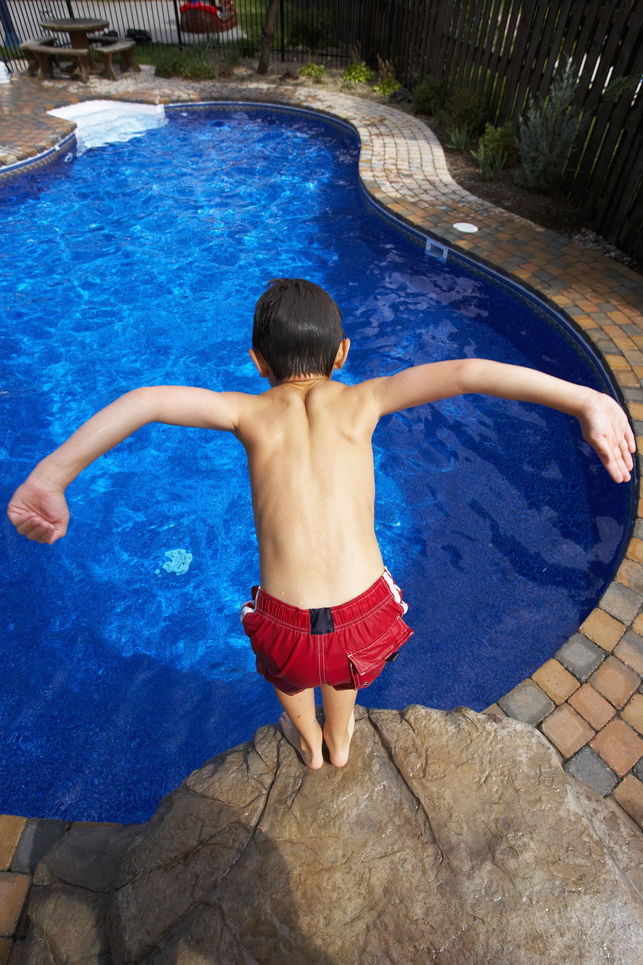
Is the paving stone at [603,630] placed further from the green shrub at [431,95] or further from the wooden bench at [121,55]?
the wooden bench at [121,55]

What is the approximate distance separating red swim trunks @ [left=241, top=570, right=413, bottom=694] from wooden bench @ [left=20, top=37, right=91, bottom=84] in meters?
15.6

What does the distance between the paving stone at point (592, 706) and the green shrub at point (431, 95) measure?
1194 cm

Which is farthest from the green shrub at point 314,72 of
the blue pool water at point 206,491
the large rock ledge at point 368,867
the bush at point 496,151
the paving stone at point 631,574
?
the large rock ledge at point 368,867

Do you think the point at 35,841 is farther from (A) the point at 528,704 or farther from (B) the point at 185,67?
(B) the point at 185,67

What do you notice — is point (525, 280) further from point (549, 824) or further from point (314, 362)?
point (549, 824)

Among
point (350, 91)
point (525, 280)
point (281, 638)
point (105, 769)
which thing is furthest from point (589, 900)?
point (350, 91)

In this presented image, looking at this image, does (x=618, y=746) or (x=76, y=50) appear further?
(x=76, y=50)

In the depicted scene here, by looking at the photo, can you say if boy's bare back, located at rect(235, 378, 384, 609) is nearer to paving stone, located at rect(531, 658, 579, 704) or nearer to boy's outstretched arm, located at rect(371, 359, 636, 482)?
boy's outstretched arm, located at rect(371, 359, 636, 482)

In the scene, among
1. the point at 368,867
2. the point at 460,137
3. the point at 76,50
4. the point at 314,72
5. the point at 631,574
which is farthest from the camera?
the point at 314,72

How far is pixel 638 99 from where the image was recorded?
712 centimetres

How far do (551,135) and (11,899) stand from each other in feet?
32.7

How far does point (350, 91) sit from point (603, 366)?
11440 mm

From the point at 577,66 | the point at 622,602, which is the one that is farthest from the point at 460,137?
the point at 622,602

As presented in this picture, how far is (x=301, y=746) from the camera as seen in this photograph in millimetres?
2486
